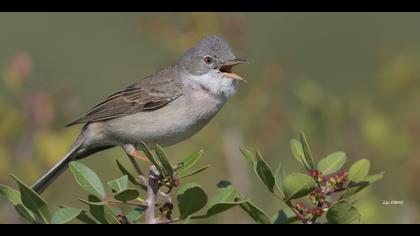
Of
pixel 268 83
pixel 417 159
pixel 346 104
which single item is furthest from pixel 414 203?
pixel 268 83

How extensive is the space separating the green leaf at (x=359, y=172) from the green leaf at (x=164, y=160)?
30.6 inches

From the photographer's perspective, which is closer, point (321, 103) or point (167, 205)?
point (167, 205)

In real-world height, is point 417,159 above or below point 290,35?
below

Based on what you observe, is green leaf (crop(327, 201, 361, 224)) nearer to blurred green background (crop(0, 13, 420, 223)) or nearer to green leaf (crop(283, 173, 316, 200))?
green leaf (crop(283, 173, 316, 200))

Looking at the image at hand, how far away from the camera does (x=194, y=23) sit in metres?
5.84

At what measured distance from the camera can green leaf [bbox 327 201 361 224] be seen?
2793mm

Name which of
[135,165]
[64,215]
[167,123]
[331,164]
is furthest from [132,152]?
[64,215]

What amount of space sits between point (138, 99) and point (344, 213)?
3271mm

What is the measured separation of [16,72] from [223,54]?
153 centimetres

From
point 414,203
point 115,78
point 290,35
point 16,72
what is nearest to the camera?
point 414,203

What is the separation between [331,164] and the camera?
3.36 m

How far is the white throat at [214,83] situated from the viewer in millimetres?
5410

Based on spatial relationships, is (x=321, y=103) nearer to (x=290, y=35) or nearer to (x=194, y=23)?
(x=194, y=23)

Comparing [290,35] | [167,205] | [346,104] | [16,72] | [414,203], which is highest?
[290,35]
